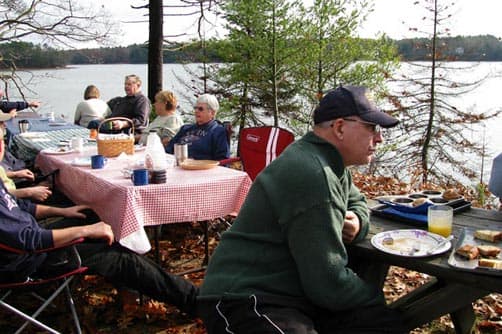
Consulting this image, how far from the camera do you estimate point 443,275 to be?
162cm

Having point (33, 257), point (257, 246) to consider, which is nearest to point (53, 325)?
point (33, 257)

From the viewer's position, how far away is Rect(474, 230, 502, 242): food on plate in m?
1.79

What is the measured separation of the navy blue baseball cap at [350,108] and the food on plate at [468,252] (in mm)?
467

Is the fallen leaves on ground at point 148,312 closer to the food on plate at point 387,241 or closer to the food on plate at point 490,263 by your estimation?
the food on plate at point 387,241

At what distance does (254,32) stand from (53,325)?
8.52 m

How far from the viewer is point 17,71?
11.4m

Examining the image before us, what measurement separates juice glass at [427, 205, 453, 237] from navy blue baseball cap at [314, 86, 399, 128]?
0.41m

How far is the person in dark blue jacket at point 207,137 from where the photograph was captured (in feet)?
14.0

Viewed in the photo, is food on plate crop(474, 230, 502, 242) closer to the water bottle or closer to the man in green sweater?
the man in green sweater

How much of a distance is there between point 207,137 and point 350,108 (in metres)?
2.69

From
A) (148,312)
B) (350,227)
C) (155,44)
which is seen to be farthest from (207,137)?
(155,44)

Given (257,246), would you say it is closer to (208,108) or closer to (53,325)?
(53,325)

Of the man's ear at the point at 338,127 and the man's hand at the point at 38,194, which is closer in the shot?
the man's ear at the point at 338,127

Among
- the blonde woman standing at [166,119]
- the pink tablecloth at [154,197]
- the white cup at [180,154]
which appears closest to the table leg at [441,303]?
the pink tablecloth at [154,197]
